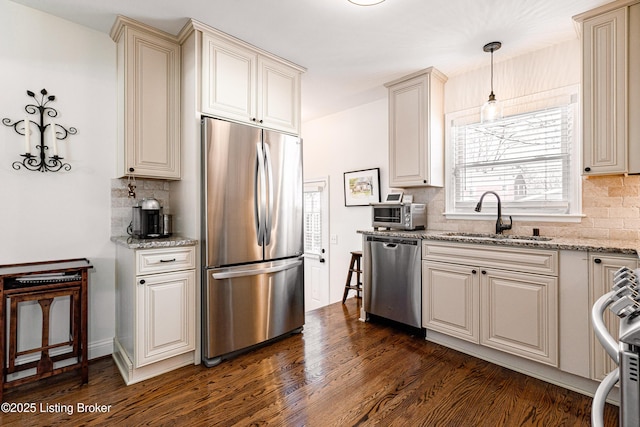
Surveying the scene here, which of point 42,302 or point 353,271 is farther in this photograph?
point 353,271

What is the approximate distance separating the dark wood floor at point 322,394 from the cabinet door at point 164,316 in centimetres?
A: 19

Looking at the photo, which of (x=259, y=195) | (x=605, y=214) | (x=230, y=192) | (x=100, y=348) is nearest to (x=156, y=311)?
(x=100, y=348)

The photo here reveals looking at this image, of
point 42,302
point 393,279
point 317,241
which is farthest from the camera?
point 317,241

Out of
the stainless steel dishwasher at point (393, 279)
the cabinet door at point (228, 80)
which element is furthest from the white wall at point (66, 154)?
the stainless steel dishwasher at point (393, 279)

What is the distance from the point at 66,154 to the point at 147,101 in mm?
738

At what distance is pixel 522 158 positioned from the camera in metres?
2.95

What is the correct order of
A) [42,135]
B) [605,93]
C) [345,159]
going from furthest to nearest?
[345,159]
[42,135]
[605,93]

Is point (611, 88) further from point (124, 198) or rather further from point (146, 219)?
point (124, 198)

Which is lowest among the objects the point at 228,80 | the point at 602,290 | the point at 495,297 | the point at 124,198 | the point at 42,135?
the point at 495,297

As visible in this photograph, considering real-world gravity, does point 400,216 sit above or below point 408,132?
below

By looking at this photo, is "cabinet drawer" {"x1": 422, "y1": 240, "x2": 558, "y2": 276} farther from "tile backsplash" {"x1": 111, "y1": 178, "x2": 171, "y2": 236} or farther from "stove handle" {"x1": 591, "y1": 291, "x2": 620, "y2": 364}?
"tile backsplash" {"x1": 111, "y1": 178, "x2": 171, "y2": 236}

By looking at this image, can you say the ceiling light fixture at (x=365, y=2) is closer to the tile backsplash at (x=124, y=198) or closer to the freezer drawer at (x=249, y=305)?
the freezer drawer at (x=249, y=305)

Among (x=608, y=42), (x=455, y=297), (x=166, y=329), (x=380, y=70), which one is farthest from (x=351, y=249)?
(x=608, y=42)

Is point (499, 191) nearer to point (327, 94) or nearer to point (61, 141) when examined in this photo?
point (327, 94)
